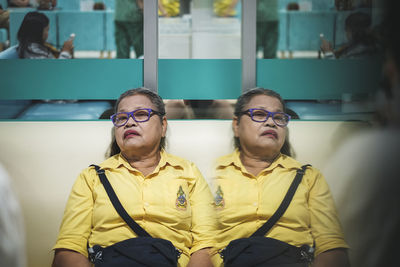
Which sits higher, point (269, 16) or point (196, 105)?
point (269, 16)

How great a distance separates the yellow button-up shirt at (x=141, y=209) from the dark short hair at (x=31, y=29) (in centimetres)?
97

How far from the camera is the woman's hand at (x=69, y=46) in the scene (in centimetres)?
204

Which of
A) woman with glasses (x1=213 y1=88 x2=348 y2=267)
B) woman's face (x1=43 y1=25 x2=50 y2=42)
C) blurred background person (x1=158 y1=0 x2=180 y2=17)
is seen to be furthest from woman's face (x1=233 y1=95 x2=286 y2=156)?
woman's face (x1=43 y1=25 x2=50 y2=42)

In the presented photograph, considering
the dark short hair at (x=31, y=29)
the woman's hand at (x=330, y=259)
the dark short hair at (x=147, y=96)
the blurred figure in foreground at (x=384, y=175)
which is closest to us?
the blurred figure in foreground at (x=384, y=175)

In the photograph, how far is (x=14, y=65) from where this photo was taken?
1984 millimetres

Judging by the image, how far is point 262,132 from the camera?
1.53 metres

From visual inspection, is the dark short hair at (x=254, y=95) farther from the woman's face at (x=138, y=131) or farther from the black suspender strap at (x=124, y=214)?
the black suspender strap at (x=124, y=214)

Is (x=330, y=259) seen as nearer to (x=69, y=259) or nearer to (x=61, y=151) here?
(x=69, y=259)

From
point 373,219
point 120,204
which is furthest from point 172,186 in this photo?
point 373,219

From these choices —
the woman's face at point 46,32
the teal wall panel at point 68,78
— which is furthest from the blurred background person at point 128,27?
the woman's face at point 46,32

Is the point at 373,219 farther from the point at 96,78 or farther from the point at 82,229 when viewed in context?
the point at 96,78

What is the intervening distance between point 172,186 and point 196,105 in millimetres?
633

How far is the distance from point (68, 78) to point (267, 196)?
1340mm

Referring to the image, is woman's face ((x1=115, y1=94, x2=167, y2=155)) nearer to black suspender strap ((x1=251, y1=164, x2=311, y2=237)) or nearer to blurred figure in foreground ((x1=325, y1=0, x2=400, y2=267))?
black suspender strap ((x1=251, y1=164, x2=311, y2=237))
